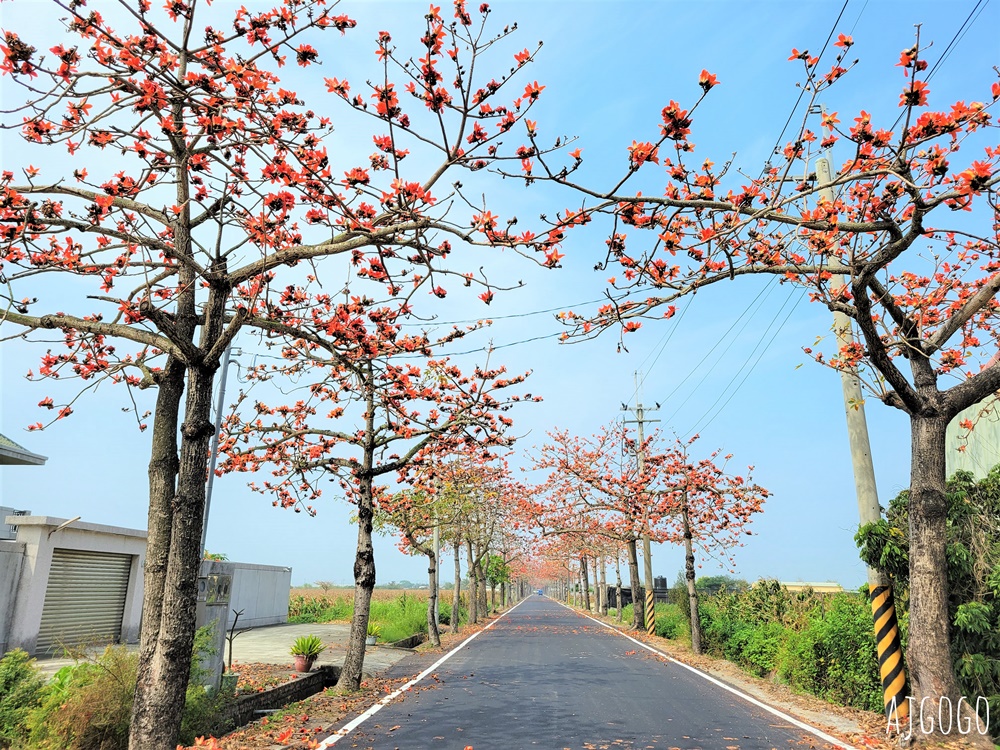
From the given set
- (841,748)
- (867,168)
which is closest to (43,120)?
(867,168)

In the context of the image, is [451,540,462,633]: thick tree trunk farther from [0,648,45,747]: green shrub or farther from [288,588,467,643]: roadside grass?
[0,648,45,747]: green shrub

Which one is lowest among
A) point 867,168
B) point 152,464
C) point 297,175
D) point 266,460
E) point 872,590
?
point 872,590

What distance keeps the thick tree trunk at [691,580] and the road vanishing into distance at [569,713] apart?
11.0 ft

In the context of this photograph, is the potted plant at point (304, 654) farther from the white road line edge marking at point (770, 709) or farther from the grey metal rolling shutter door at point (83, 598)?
the white road line edge marking at point (770, 709)

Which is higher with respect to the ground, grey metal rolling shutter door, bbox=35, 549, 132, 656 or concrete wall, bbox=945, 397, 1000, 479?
concrete wall, bbox=945, 397, 1000, 479

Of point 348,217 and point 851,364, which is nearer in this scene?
point 348,217

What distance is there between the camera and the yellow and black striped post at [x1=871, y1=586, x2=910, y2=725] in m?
8.62

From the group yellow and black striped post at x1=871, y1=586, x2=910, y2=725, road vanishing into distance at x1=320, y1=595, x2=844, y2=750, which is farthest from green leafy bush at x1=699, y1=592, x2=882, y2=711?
road vanishing into distance at x1=320, y1=595, x2=844, y2=750

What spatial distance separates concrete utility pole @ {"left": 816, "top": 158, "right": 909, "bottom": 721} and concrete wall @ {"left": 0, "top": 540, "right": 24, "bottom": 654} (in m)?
16.0

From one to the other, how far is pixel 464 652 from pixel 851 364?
1376 centimetres

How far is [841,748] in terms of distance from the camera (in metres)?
7.55

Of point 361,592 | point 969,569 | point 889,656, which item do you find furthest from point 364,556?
point 969,569

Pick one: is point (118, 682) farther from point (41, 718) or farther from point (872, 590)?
point (872, 590)

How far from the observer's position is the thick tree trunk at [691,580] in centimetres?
1861
